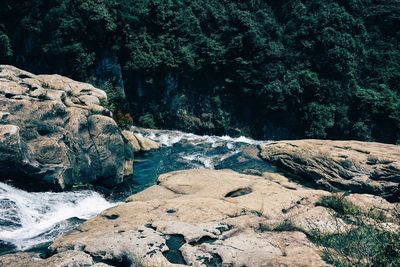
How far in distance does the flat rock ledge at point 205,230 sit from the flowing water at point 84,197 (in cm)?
268

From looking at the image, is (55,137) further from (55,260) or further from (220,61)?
(220,61)

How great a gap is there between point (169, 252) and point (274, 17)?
3806cm

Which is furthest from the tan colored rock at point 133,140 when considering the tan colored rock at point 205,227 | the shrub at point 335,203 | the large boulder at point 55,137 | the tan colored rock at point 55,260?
the tan colored rock at point 55,260

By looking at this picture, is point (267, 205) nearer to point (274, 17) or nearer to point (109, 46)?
point (109, 46)

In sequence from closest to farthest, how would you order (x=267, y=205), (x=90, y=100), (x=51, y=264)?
(x=51, y=264) < (x=267, y=205) < (x=90, y=100)

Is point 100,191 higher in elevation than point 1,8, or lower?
lower

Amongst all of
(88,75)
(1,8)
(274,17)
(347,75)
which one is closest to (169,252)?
(88,75)

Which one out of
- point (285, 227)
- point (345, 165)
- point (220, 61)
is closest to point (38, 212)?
point (285, 227)

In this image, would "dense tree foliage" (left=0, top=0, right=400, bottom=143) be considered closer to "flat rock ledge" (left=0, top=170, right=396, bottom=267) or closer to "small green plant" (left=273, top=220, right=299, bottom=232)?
"flat rock ledge" (left=0, top=170, right=396, bottom=267)

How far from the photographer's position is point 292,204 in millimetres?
13781

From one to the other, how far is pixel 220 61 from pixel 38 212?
25.3 meters

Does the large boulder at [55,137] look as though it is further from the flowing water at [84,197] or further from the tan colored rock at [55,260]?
the tan colored rock at [55,260]

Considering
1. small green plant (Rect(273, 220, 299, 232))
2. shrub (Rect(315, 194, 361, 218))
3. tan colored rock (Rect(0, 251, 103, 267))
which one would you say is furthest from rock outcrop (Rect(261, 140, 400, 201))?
tan colored rock (Rect(0, 251, 103, 267))

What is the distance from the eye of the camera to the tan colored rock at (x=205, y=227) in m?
10.2
